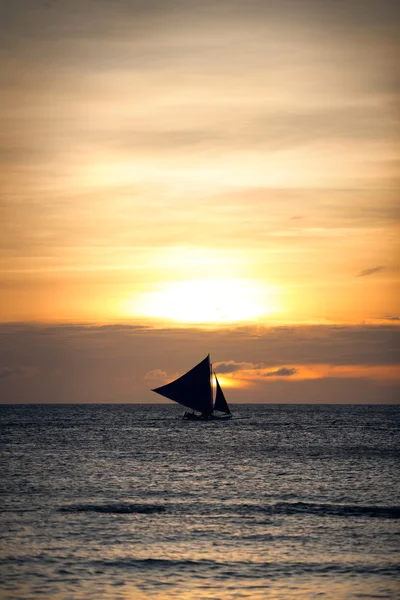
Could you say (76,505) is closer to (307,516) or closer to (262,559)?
(307,516)

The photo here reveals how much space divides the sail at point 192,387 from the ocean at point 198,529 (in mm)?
47576

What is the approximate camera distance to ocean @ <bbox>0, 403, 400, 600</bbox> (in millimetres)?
26391

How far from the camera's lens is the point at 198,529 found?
35625 mm

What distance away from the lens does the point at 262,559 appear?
2994 cm

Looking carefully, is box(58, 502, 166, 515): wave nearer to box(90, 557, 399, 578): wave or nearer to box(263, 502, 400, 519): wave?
box(263, 502, 400, 519): wave

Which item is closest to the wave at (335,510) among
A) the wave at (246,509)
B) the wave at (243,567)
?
the wave at (246,509)

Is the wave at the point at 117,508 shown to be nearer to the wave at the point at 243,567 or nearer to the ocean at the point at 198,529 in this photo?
the ocean at the point at 198,529

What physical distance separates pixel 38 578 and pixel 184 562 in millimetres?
5315

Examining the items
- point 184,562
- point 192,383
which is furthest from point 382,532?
point 192,383

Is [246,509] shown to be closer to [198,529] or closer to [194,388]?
[198,529]

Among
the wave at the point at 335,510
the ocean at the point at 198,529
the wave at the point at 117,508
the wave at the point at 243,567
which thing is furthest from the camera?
the wave at the point at 117,508

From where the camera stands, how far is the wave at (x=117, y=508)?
40.8m

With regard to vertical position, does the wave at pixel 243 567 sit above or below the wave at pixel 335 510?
below

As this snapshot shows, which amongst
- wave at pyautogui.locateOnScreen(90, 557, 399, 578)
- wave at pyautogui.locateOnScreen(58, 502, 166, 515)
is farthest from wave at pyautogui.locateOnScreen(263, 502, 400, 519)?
wave at pyautogui.locateOnScreen(90, 557, 399, 578)
